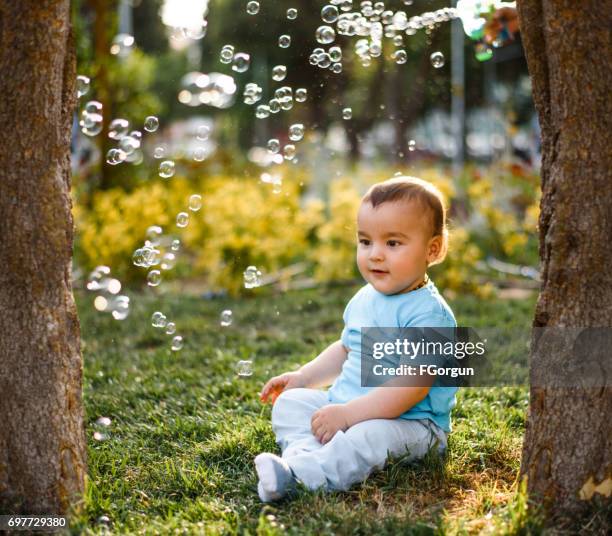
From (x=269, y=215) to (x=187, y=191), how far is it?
2310 millimetres

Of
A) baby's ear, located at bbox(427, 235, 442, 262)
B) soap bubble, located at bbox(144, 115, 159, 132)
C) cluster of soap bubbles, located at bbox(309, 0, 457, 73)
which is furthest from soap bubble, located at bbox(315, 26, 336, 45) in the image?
baby's ear, located at bbox(427, 235, 442, 262)

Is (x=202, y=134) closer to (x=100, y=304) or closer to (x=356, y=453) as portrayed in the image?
(x=100, y=304)

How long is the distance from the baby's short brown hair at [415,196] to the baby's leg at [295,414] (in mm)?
594

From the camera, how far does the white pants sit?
2279mm

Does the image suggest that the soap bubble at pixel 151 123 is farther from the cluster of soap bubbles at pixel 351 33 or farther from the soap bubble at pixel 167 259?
the cluster of soap bubbles at pixel 351 33

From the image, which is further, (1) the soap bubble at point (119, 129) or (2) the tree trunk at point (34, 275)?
(1) the soap bubble at point (119, 129)

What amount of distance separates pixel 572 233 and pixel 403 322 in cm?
66

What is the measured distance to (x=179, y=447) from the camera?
2703mm

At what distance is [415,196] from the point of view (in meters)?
2.49

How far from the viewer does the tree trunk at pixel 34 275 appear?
201 cm

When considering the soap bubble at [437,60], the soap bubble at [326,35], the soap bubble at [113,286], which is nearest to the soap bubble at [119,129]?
the soap bubble at [113,286]

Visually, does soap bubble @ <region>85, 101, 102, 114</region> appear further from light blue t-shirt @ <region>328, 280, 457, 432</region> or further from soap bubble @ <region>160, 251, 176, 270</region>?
light blue t-shirt @ <region>328, 280, 457, 432</region>

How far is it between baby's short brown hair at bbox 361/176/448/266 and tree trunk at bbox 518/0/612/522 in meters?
0.51

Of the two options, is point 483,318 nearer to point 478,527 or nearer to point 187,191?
point 478,527
